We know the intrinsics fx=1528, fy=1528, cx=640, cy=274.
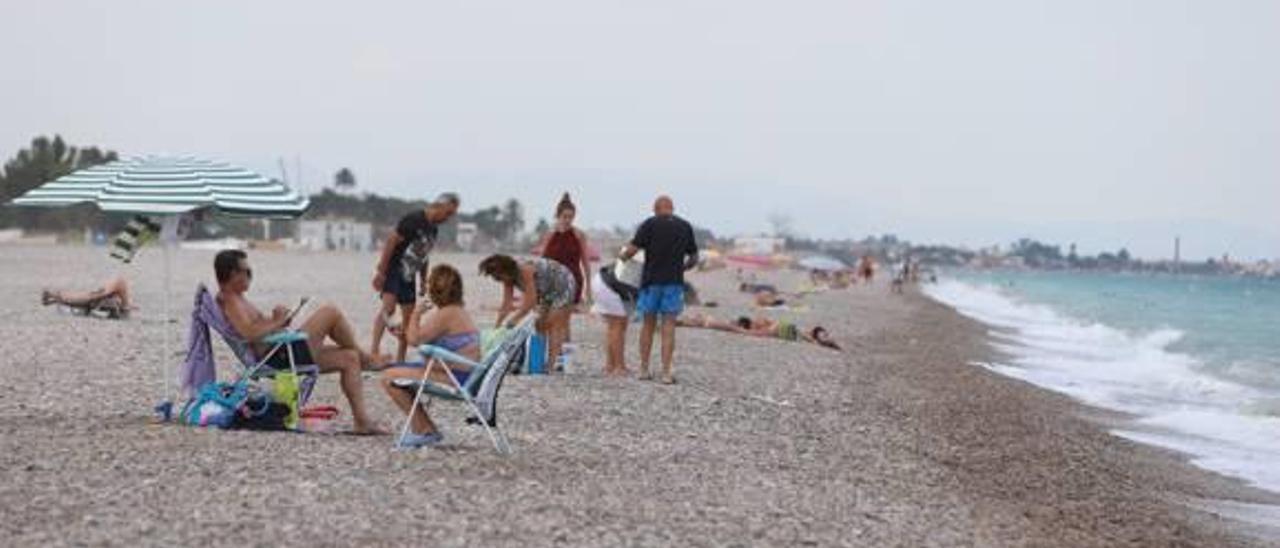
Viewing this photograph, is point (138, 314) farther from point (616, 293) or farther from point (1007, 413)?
point (1007, 413)

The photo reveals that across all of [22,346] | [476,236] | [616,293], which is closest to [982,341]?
[616,293]

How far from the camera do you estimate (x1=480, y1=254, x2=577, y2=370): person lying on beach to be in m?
10.8

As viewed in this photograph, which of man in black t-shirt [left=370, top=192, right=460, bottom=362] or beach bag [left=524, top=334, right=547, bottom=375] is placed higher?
man in black t-shirt [left=370, top=192, right=460, bottom=362]

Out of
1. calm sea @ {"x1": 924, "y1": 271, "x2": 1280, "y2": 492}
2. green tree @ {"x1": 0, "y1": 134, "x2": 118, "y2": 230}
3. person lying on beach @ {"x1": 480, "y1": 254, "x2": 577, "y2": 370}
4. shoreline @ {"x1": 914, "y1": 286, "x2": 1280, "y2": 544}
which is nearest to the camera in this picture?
shoreline @ {"x1": 914, "y1": 286, "x2": 1280, "y2": 544}

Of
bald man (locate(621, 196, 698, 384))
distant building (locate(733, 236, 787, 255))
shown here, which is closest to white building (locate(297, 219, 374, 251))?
distant building (locate(733, 236, 787, 255))

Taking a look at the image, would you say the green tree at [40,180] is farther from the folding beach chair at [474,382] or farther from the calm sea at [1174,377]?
the folding beach chair at [474,382]

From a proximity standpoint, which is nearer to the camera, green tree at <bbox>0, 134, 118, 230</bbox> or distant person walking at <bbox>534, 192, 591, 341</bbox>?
distant person walking at <bbox>534, 192, 591, 341</bbox>

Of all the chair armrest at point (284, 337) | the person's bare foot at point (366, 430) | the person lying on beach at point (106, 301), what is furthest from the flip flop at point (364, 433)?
the person lying on beach at point (106, 301)

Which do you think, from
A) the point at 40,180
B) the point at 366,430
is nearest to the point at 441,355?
the point at 366,430

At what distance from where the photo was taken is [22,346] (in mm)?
13023

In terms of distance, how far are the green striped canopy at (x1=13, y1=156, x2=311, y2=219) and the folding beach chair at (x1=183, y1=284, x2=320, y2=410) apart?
1.58ft

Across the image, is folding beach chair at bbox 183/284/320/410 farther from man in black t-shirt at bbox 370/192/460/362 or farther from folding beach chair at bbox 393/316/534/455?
man in black t-shirt at bbox 370/192/460/362

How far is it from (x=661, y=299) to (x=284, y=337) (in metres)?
4.10

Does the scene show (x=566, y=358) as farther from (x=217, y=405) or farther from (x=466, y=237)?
(x=466, y=237)
